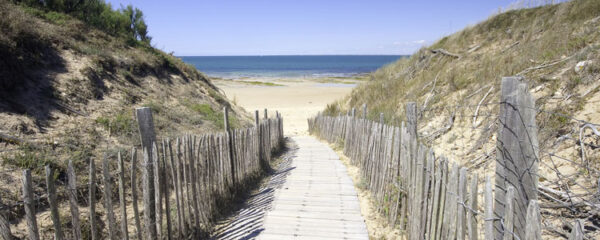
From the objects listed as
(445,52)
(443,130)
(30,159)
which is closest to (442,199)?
(443,130)

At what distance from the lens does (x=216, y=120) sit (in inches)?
380

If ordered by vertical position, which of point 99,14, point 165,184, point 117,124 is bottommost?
point 165,184

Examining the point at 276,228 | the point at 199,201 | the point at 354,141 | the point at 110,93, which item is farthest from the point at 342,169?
the point at 110,93

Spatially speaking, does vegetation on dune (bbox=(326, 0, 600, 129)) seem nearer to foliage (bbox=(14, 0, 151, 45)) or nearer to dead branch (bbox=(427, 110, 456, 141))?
dead branch (bbox=(427, 110, 456, 141))

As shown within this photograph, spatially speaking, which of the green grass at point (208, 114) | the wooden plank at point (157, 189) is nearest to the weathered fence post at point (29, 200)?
the wooden plank at point (157, 189)

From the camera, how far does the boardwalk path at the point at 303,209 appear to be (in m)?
4.27

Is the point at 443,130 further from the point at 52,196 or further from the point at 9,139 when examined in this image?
the point at 9,139

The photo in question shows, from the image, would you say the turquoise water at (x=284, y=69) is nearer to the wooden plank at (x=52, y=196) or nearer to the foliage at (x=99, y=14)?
the foliage at (x=99, y=14)

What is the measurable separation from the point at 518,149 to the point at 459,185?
0.49 m

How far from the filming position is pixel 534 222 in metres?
1.67

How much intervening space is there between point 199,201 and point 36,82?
495 cm

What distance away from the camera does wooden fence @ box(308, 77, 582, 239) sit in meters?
2.21

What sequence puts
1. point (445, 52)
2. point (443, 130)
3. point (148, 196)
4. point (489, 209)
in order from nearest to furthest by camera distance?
point (489, 209) → point (148, 196) → point (443, 130) → point (445, 52)

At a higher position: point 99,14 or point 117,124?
point 99,14
